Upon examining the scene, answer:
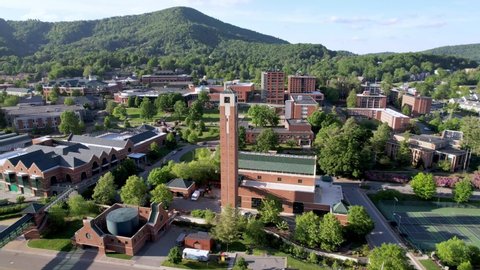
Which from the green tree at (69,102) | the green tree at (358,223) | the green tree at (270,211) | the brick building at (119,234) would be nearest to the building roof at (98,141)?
the brick building at (119,234)

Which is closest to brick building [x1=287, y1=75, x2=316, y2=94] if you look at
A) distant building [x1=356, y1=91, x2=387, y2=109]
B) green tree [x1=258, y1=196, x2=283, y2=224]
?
distant building [x1=356, y1=91, x2=387, y2=109]

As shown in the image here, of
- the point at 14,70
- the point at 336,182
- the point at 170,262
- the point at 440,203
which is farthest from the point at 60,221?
the point at 14,70

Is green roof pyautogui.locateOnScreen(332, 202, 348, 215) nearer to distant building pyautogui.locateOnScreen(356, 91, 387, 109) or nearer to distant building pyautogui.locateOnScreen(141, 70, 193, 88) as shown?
distant building pyautogui.locateOnScreen(356, 91, 387, 109)

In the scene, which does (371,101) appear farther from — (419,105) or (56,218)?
(56,218)

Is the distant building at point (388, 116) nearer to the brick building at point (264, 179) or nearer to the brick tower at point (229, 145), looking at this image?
the brick building at point (264, 179)

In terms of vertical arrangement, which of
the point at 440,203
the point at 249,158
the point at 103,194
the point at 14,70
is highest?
the point at 14,70

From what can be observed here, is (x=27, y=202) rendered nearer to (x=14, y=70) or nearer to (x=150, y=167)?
(x=150, y=167)
